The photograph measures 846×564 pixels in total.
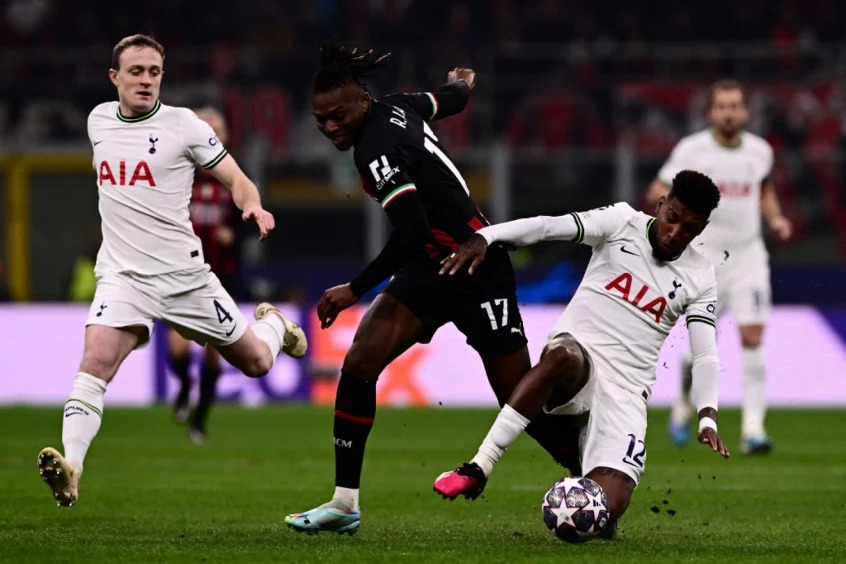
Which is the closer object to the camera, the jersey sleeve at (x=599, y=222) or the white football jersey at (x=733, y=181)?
the jersey sleeve at (x=599, y=222)

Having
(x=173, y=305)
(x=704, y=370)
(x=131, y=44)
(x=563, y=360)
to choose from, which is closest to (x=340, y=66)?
(x=131, y=44)

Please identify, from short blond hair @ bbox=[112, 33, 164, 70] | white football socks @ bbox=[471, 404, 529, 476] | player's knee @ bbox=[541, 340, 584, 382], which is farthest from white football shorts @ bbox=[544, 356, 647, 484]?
short blond hair @ bbox=[112, 33, 164, 70]

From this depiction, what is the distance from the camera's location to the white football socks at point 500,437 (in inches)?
258

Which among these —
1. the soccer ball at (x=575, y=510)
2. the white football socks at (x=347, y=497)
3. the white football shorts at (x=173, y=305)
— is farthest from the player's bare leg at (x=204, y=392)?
the soccer ball at (x=575, y=510)

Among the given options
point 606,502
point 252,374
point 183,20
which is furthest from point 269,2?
point 606,502

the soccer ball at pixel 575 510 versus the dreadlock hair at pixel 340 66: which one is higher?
the dreadlock hair at pixel 340 66

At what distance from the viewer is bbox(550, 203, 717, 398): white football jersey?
7.08 meters

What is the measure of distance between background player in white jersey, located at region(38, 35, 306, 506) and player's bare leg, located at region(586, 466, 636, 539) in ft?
6.68

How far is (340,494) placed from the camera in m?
7.02

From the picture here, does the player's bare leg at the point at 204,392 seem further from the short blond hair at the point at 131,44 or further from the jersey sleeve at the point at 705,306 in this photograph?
the jersey sleeve at the point at 705,306

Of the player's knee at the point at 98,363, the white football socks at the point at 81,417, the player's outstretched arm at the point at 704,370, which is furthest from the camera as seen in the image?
the player's knee at the point at 98,363

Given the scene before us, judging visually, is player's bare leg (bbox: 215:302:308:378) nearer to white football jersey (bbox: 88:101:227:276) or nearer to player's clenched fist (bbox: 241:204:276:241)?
white football jersey (bbox: 88:101:227:276)

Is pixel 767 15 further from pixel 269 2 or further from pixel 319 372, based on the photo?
A: pixel 319 372

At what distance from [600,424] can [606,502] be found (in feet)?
1.53
